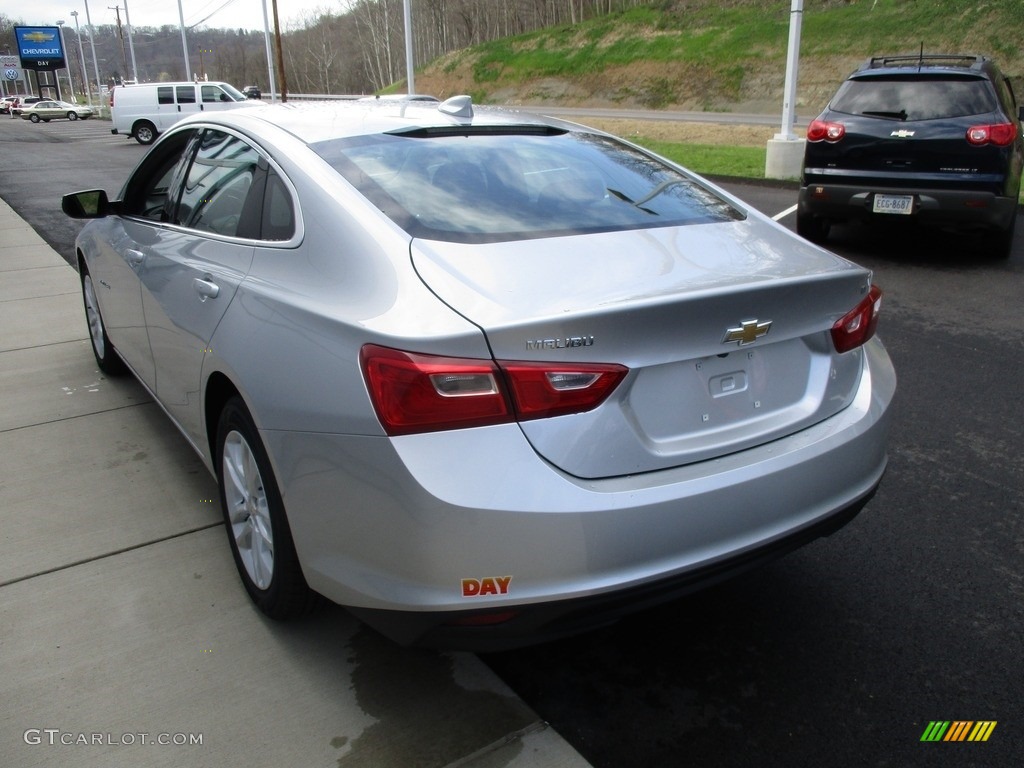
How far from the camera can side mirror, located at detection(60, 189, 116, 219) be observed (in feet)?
14.3

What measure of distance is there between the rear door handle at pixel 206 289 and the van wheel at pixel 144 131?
2873 cm

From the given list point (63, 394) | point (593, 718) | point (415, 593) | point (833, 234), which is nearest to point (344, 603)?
point (415, 593)

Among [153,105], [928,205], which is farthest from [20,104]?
[928,205]

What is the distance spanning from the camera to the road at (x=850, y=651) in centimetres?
237

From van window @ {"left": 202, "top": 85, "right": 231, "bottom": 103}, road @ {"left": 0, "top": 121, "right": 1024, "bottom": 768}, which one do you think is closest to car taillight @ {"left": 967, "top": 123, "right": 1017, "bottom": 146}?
road @ {"left": 0, "top": 121, "right": 1024, "bottom": 768}

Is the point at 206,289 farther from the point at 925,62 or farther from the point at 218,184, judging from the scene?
the point at 925,62

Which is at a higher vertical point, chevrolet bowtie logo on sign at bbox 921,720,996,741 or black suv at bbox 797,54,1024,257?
black suv at bbox 797,54,1024,257

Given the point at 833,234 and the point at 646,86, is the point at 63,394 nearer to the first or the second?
the point at 833,234

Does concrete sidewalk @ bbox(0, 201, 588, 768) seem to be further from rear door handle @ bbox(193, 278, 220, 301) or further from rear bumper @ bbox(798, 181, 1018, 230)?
rear bumper @ bbox(798, 181, 1018, 230)

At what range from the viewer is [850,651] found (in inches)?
108

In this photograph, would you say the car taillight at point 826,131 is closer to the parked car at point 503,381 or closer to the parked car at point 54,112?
the parked car at point 503,381

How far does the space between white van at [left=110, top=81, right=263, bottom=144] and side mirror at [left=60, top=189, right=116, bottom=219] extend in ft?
85.5

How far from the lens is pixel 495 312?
6.81 feet

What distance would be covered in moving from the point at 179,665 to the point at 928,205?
6.97 meters
